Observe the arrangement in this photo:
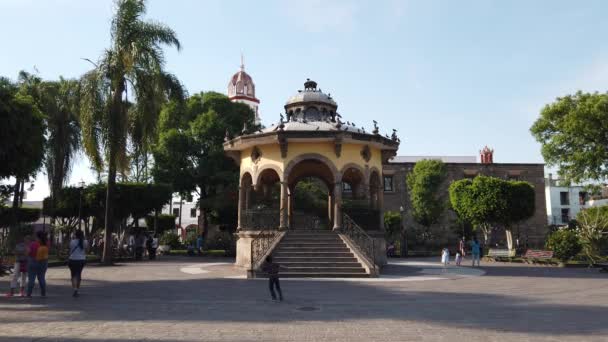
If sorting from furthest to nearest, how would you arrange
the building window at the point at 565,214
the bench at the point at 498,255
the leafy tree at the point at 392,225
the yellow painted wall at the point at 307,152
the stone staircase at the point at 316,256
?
the building window at the point at 565,214
the leafy tree at the point at 392,225
the bench at the point at 498,255
the yellow painted wall at the point at 307,152
the stone staircase at the point at 316,256

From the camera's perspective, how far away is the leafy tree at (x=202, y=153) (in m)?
36.2

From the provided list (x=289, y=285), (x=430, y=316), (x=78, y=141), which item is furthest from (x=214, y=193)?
(x=430, y=316)

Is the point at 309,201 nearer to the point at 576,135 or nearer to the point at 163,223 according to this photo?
the point at 576,135

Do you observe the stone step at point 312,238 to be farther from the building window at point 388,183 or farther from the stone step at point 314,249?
the building window at point 388,183

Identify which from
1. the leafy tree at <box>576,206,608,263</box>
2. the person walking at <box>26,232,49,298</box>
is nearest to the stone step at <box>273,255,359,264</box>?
the person walking at <box>26,232,49,298</box>

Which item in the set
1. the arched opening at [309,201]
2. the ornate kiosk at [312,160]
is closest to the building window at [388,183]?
the arched opening at [309,201]

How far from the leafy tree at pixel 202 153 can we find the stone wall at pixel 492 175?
1887 centimetres

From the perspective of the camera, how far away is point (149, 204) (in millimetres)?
31266

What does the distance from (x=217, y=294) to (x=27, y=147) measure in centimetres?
644

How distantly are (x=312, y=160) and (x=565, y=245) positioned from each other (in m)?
14.8

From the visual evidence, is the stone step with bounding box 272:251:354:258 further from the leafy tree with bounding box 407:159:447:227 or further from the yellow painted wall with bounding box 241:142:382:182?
the leafy tree with bounding box 407:159:447:227

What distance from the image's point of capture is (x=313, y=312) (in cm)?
952

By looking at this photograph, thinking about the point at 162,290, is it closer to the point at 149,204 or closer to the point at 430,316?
the point at 430,316

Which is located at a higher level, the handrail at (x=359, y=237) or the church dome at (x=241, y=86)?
the church dome at (x=241, y=86)
